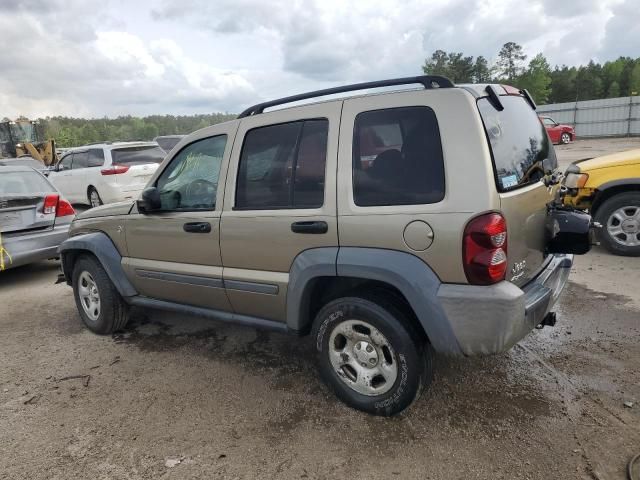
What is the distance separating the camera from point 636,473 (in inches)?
90.4

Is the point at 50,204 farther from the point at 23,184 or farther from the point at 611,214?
the point at 611,214

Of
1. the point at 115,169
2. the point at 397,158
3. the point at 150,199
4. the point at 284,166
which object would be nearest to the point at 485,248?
the point at 397,158

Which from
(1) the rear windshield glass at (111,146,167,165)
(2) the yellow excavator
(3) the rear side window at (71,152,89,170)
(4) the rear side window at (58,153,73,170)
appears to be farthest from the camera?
(2) the yellow excavator

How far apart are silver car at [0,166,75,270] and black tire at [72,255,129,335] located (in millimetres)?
1952

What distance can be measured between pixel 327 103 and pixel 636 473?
257 cm

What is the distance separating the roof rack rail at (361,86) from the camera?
2594mm

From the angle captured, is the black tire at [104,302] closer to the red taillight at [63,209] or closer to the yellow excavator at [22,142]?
the red taillight at [63,209]

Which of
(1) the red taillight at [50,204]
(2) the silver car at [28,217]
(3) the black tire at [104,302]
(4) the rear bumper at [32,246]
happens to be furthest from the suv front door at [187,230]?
(1) the red taillight at [50,204]

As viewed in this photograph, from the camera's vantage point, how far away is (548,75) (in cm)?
6531

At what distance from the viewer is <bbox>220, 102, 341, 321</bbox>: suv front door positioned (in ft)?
9.38

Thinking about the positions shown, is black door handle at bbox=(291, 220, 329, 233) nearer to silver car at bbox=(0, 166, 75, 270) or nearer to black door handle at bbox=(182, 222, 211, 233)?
black door handle at bbox=(182, 222, 211, 233)

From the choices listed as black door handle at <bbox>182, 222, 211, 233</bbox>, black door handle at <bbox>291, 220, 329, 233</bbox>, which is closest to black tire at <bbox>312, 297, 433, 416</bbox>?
black door handle at <bbox>291, 220, 329, 233</bbox>

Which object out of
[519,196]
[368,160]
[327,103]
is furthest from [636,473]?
[327,103]

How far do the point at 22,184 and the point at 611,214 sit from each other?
Answer: 295 inches
